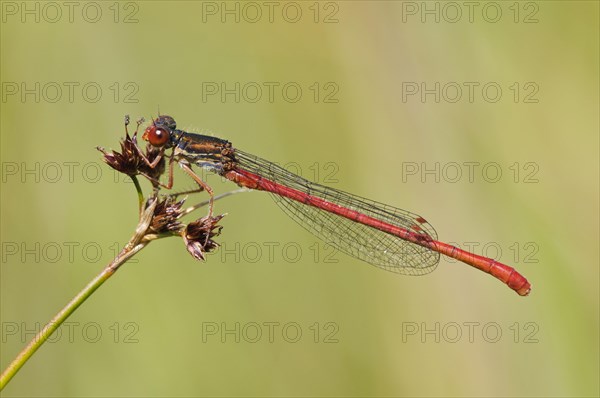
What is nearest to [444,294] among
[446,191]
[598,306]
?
[446,191]

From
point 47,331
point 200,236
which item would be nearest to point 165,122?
point 200,236

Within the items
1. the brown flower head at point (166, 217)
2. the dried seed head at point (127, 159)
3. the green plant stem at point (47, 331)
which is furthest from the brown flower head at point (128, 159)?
the green plant stem at point (47, 331)

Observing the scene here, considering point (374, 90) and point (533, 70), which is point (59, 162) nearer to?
point (374, 90)

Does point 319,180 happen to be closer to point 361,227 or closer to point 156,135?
point 361,227

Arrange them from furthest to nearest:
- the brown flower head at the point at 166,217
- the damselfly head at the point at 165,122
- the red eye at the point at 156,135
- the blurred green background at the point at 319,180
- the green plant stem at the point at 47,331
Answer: the blurred green background at the point at 319,180 → the damselfly head at the point at 165,122 → the red eye at the point at 156,135 → the brown flower head at the point at 166,217 → the green plant stem at the point at 47,331

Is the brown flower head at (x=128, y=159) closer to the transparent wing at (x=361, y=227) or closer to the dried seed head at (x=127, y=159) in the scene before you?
the dried seed head at (x=127, y=159)

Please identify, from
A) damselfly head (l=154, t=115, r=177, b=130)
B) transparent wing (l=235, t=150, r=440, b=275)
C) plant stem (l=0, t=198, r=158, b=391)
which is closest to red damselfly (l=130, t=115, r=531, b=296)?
transparent wing (l=235, t=150, r=440, b=275)
